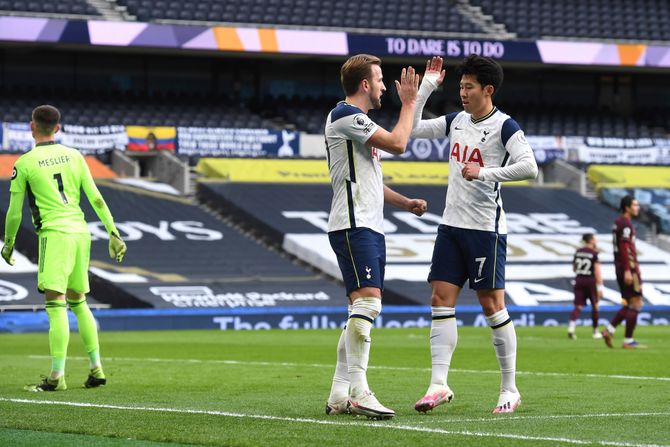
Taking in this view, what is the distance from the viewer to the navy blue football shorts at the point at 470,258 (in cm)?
902

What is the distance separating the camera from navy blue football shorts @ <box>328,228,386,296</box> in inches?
339

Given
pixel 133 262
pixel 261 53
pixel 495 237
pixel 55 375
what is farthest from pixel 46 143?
pixel 261 53

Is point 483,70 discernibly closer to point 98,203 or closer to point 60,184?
point 98,203

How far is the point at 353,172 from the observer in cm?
875

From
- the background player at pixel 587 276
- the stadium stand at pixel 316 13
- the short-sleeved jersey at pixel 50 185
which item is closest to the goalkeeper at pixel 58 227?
the short-sleeved jersey at pixel 50 185

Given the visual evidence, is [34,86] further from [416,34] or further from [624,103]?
[624,103]

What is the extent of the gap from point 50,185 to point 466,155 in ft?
12.6

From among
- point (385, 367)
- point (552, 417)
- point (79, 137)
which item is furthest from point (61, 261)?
point (79, 137)

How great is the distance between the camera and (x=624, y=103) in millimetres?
49875

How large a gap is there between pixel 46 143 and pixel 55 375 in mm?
1908

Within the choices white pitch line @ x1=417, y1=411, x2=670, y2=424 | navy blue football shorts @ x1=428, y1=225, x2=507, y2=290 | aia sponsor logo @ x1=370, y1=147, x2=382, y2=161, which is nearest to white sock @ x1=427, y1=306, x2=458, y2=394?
navy blue football shorts @ x1=428, y1=225, x2=507, y2=290

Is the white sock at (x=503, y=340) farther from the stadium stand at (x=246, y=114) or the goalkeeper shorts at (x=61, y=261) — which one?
the stadium stand at (x=246, y=114)

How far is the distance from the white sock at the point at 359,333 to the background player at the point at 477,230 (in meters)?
0.59

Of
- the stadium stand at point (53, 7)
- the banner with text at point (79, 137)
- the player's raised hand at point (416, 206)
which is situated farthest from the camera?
the stadium stand at point (53, 7)
